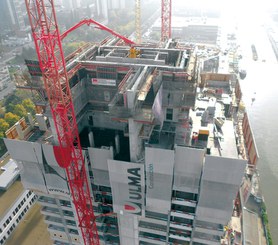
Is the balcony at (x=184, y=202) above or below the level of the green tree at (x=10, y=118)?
above

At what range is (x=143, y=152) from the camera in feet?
95.5

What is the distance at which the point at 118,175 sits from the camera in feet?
90.7

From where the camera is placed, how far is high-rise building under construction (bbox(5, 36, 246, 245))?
25.7 meters

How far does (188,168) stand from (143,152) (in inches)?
227

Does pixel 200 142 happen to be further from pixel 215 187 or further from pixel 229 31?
pixel 229 31

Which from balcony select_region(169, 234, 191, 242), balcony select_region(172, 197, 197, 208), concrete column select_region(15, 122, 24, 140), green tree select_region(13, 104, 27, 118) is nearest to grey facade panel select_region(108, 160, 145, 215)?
balcony select_region(172, 197, 197, 208)

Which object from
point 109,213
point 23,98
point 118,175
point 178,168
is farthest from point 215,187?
point 23,98

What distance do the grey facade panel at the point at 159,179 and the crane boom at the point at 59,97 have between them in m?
7.87

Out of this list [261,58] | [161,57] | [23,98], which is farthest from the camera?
[261,58]

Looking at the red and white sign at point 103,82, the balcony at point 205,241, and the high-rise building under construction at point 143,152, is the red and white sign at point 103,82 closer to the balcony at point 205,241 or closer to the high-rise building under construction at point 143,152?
the high-rise building under construction at point 143,152

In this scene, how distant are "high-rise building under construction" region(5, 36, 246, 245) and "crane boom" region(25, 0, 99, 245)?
1031mm

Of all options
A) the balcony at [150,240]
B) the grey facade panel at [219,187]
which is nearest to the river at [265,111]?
the balcony at [150,240]

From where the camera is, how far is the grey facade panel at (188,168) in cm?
2469

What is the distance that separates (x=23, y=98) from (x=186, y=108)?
83450 millimetres
